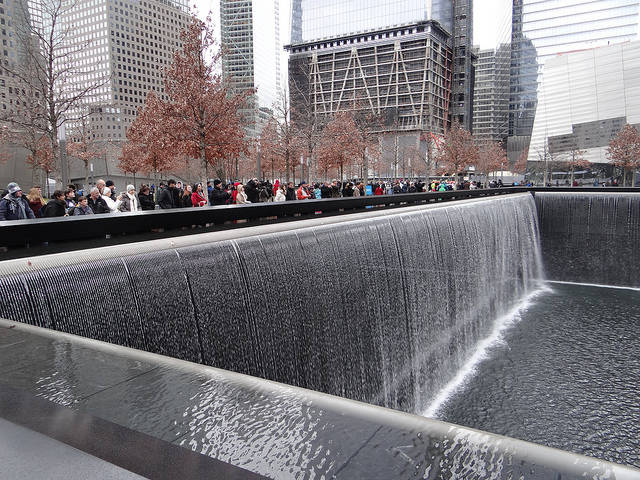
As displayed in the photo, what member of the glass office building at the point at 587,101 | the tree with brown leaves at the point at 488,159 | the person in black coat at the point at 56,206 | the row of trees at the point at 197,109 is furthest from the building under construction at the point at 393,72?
the person in black coat at the point at 56,206

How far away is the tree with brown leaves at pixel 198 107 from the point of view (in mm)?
18375

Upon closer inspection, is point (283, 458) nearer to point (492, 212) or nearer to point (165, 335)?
point (165, 335)

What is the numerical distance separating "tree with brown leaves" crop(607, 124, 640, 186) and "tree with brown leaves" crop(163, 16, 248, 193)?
3922 centimetres

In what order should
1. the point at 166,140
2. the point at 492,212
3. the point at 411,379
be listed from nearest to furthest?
1. the point at 411,379
2. the point at 492,212
3. the point at 166,140

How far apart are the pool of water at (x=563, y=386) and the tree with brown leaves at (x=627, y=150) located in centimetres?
3884

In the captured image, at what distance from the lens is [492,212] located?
11633mm

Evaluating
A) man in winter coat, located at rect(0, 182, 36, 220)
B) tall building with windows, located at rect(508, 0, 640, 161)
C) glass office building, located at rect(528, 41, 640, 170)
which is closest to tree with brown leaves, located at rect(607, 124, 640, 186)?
glass office building, located at rect(528, 41, 640, 170)

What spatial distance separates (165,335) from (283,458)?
101 inches

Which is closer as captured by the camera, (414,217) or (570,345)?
(414,217)

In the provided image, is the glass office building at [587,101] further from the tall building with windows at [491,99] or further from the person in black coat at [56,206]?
the person in black coat at [56,206]

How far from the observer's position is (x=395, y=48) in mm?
82938

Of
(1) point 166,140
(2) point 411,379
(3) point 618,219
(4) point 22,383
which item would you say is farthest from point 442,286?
(1) point 166,140

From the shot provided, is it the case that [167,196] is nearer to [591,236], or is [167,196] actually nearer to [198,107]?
[198,107]

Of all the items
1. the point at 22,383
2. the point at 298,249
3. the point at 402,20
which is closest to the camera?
the point at 22,383
